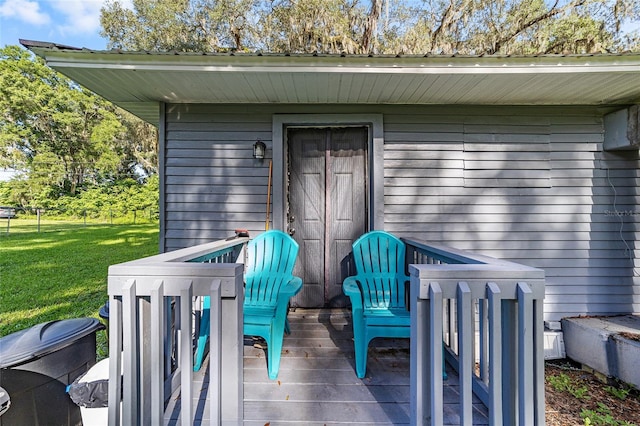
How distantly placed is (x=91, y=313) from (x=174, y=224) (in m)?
2.21

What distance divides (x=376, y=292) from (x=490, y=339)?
128 cm

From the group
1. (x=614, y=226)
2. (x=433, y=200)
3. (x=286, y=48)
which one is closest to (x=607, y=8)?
(x=614, y=226)

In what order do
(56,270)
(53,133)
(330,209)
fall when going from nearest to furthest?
(330,209)
(56,270)
(53,133)

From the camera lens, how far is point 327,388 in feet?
6.29

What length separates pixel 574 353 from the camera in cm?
316

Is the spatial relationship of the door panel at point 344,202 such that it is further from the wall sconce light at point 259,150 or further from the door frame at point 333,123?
the wall sconce light at point 259,150

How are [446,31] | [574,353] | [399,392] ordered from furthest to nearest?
[446,31] < [574,353] < [399,392]

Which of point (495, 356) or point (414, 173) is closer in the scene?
point (495, 356)

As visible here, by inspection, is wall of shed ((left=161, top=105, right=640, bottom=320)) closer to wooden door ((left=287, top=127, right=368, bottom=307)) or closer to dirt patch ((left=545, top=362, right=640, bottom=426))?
wooden door ((left=287, top=127, right=368, bottom=307))

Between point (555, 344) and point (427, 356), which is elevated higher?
point (427, 356)

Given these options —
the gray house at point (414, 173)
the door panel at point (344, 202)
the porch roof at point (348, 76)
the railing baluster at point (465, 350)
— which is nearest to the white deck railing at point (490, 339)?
the railing baluster at point (465, 350)

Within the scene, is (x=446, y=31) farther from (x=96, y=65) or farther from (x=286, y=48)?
(x=96, y=65)

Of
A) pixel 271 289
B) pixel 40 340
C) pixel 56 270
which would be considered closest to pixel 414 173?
pixel 271 289

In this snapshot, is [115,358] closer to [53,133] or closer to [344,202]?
[344,202]
